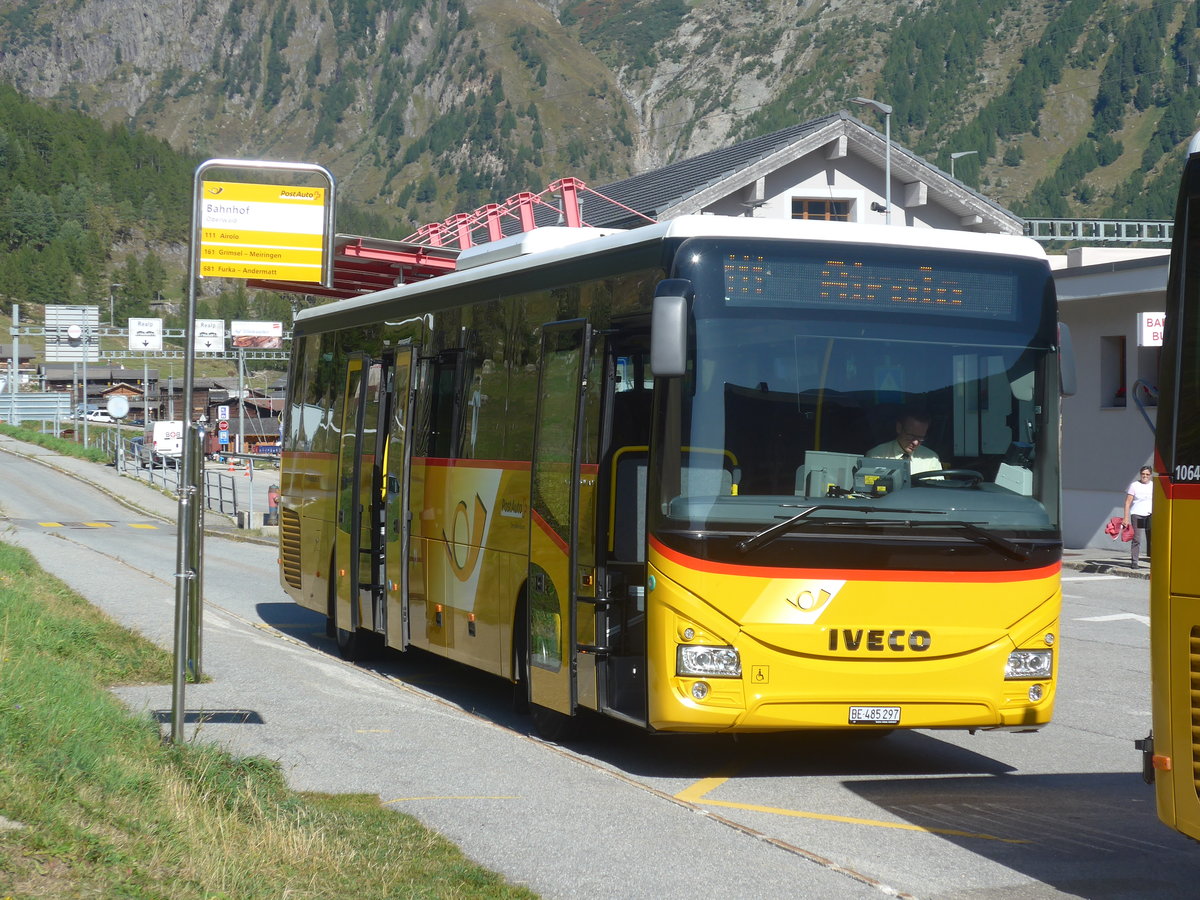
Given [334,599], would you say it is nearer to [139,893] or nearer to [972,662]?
[972,662]

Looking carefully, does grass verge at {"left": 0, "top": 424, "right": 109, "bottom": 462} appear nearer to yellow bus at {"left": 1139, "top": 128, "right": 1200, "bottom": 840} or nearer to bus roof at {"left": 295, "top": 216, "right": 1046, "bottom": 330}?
bus roof at {"left": 295, "top": 216, "right": 1046, "bottom": 330}

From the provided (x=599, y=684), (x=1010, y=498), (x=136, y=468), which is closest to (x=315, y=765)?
(x=599, y=684)

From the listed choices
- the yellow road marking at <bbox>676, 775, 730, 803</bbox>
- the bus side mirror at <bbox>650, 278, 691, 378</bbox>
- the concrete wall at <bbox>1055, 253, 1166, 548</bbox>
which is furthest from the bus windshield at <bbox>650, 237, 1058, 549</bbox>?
the concrete wall at <bbox>1055, 253, 1166, 548</bbox>

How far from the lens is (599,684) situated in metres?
8.93

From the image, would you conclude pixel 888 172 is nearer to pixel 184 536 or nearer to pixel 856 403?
pixel 856 403

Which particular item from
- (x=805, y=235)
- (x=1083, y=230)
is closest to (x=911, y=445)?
(x=805, y=235)

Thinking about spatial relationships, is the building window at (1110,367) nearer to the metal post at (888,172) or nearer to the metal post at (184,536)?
the metal post at (888,172)

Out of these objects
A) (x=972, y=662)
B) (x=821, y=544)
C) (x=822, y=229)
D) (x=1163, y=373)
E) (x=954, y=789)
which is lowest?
(x=954, y=789)

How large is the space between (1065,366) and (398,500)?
5.70 metres

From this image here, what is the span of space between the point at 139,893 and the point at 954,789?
4.95m

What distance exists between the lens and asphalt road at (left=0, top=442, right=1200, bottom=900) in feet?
21.5

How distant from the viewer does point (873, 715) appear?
330 inches

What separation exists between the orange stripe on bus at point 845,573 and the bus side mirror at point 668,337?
0.96 m

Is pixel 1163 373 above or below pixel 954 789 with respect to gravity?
above
